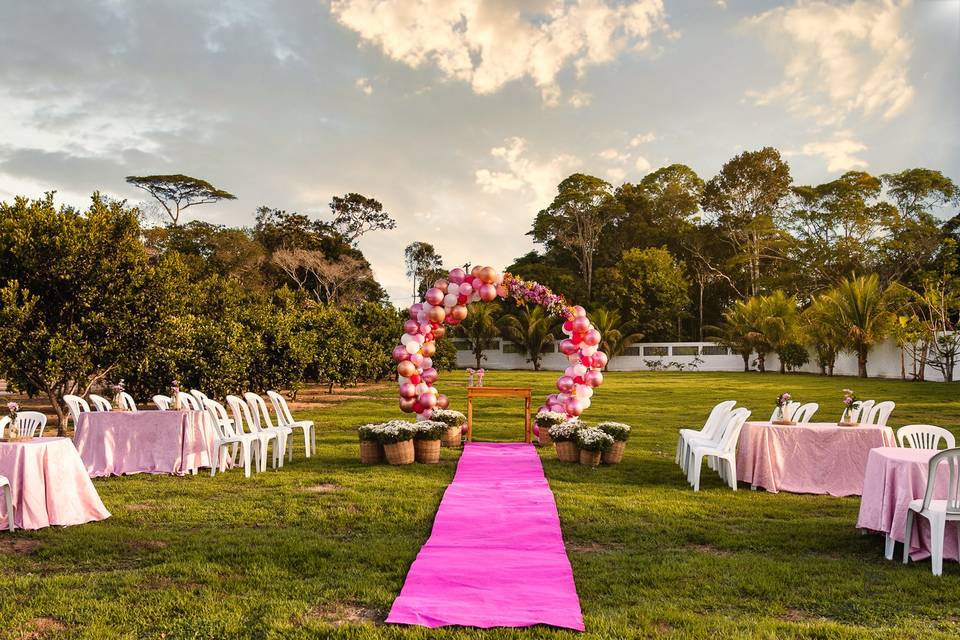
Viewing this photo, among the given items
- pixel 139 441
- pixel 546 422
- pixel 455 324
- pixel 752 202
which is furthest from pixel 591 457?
pixel 752 202

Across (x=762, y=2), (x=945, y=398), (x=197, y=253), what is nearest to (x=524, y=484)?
(x=762, y=2)

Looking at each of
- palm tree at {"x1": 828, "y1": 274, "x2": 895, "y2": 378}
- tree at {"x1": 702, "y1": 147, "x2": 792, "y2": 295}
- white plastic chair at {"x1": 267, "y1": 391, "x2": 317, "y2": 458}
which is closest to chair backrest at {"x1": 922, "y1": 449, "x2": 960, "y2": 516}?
white plastic chair at {"x1": 267, "y1": 391, "x2": 317, "y2": 458}

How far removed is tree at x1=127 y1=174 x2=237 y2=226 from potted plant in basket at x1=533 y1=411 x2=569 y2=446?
33.7 metres

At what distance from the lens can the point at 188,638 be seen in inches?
152

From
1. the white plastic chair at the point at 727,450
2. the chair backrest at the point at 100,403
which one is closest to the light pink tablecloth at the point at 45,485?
the chair backrest at the point at 100,403

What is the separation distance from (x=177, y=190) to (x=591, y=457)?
3634 centimetres

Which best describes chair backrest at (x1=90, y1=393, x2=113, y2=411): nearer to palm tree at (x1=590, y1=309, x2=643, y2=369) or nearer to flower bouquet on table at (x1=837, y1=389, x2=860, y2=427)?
flower bouquet on table at (x1=837, y1=389, x2=860, y2=427)

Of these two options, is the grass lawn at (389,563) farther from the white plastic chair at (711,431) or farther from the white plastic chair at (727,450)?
the white plastic chair at (711,431)

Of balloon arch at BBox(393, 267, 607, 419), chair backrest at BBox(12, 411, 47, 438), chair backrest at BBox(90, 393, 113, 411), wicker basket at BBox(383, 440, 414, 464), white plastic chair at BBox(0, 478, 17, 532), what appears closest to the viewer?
white plastic chair at BBox(0, 478, 17, 532)

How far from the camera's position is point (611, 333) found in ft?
128

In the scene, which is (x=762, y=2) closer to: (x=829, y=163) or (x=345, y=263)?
(x=829, y=163)

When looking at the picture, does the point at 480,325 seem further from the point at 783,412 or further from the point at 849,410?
the point at 849,410

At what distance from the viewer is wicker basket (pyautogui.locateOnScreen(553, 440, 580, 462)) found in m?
10.3

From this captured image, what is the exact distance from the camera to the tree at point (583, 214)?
45844mm
